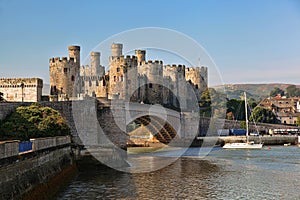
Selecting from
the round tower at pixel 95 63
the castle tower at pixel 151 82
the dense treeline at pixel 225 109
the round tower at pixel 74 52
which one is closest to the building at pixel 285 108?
the dense treeline at pixel 225 109

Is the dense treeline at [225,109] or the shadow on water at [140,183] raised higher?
the dense treeline at [225,109]

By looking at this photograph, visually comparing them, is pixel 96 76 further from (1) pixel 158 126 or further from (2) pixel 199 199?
(2) pixel 199 199

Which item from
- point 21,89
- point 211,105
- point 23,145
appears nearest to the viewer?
point 23,145

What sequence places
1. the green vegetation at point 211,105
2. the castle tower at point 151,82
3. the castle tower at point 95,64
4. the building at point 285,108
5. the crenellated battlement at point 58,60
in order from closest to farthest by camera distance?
the crenellated battlement at point 58,60
the castle tower at point 151,82
the castle tower at point 95,64
the green vegetation at point 211,105
the building at point 285,108

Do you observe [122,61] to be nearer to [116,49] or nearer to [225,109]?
[116,49]

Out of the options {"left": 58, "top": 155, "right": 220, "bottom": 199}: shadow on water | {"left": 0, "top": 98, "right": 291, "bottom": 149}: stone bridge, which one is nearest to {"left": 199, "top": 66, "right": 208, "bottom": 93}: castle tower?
{"left": 0, "top": 98, "right": 291, "bottom": 149}: stone bridge

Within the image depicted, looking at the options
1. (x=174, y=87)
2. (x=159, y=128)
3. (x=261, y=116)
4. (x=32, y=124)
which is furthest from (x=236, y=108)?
(x=32, y=124)

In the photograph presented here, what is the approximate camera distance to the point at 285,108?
10100 centimetres

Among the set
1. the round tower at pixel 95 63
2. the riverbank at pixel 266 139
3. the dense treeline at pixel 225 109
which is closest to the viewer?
the riverbank at pixel 266 139

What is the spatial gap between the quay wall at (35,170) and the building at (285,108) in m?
65.4

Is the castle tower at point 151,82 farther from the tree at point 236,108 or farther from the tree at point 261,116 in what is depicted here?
the tree at point 236,108

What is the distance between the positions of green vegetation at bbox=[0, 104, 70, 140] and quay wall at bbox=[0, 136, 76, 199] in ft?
7.68

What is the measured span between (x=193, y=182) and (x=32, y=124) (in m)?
8.90

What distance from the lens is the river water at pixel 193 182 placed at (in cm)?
1783
